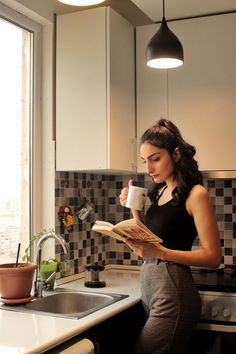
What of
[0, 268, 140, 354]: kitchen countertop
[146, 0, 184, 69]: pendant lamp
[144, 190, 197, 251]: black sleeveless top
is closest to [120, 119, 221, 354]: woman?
[144, 190, 197, 251]: black sleeveless top

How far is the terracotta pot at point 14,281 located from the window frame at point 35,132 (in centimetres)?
50

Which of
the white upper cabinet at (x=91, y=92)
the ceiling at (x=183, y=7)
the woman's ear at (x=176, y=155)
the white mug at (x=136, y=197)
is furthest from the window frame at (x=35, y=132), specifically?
the woman's ear at (x=176, y=155)

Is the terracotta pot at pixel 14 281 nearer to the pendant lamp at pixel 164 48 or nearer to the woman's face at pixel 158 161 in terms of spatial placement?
the woman's face at pixel 158 161

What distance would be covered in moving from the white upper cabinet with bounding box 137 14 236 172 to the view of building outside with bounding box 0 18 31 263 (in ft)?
2.35

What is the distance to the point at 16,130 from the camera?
2.47 meters

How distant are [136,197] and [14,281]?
633 mm

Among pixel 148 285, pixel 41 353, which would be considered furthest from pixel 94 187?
pixel 41 353

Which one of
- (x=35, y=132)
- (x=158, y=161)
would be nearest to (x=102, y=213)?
(x=35, y=132)

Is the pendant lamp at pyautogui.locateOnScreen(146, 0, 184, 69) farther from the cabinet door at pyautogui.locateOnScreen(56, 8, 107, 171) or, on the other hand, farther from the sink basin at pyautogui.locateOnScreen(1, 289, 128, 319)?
the sink basin at pyautogui.locateOnScreen(1, 289, 128, 319)

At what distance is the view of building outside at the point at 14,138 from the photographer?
92.5 inches

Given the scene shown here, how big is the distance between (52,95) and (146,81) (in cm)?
56

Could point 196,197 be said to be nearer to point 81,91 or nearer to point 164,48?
point 164,48

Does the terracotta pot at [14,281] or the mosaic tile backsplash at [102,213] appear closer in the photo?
the terracotta pot at [14,281]

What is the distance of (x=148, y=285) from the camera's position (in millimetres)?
2021
